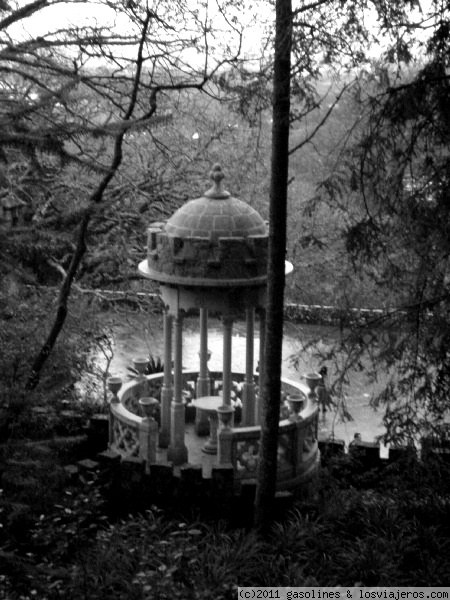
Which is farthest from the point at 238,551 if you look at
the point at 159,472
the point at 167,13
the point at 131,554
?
the point at 167,13

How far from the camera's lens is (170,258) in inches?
398

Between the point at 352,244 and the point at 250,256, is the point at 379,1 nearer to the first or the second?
the point at 352,244

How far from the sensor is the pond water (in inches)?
578

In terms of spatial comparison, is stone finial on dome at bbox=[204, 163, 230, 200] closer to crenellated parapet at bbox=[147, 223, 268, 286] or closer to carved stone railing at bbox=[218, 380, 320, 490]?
crenellated parapet at bbox=[147, 223, 268, 286]

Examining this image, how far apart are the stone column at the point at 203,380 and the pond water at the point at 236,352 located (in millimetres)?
2721

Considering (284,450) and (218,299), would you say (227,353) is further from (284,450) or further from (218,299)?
(284,450)

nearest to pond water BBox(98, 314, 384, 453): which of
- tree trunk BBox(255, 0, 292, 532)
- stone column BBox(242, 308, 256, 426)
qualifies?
stone column BBox(242, 308, 256, 426)

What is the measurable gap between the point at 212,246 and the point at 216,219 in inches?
16.4

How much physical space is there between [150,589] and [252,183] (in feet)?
36.7

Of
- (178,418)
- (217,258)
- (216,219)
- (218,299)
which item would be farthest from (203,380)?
(216,219)

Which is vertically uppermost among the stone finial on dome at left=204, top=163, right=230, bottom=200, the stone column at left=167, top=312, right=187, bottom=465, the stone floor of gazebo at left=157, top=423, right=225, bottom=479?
the stone finial on dome at left=204, top=163, right=230, bottom=200

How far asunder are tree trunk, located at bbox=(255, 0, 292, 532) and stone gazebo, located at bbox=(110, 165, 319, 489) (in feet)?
4.21

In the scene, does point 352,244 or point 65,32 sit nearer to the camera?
point 352,244

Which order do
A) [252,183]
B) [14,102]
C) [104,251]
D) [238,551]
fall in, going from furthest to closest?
[252,183], [104,251], [238,551], [14,102]
